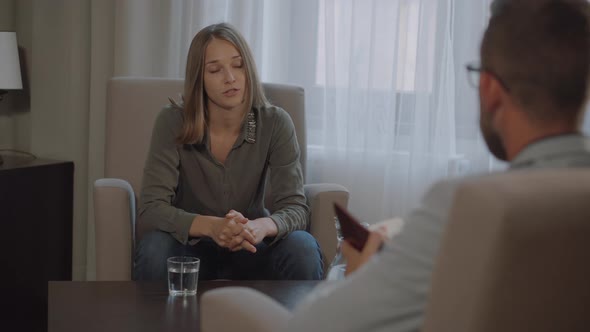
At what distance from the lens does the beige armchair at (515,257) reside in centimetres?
82

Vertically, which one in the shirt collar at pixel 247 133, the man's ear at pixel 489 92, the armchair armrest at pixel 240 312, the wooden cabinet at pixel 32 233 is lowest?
the wooden cabinet at pixel 32 233

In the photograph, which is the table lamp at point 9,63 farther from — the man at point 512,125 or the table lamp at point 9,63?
the man at point 512,125

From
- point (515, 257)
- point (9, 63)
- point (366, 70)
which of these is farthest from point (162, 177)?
point (515, 257)

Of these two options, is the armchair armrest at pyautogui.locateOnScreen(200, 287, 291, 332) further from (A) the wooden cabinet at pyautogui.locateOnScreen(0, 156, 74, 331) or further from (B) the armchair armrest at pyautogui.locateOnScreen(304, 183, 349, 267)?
(A) the wooden cabinet at pyautogui.locateOnScreen(0, 156, 74, 331)

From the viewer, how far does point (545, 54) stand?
2.90 feet

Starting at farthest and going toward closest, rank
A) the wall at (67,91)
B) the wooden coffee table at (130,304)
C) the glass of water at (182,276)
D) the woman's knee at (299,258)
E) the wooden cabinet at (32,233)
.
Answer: the wall at (67,91)
the wooden cabinet at (32,233)
the woman's knee at (299,258)
the glass of water at (182,276)
the wooden coffee table at (130,304)

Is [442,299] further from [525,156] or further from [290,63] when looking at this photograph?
[290,63]

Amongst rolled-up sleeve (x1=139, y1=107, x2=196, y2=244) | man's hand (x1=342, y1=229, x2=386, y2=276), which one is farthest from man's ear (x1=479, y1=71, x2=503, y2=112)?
rolled-up sleeve (x1=139, y1=107, x2=196, y2=244)

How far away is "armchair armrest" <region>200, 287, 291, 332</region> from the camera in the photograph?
1.10m

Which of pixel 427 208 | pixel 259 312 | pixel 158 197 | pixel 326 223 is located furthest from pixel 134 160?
pixel 427 208

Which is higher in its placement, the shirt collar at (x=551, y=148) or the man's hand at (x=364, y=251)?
the shirt collar at (x=551, y=148)

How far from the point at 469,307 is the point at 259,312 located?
0.35m

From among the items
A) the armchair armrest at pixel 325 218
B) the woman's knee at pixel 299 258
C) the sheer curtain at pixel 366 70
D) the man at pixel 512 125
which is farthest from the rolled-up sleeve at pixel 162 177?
the man at pixel 512 125

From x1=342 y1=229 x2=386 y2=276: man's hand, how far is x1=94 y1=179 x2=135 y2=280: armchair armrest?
3.93 ft
